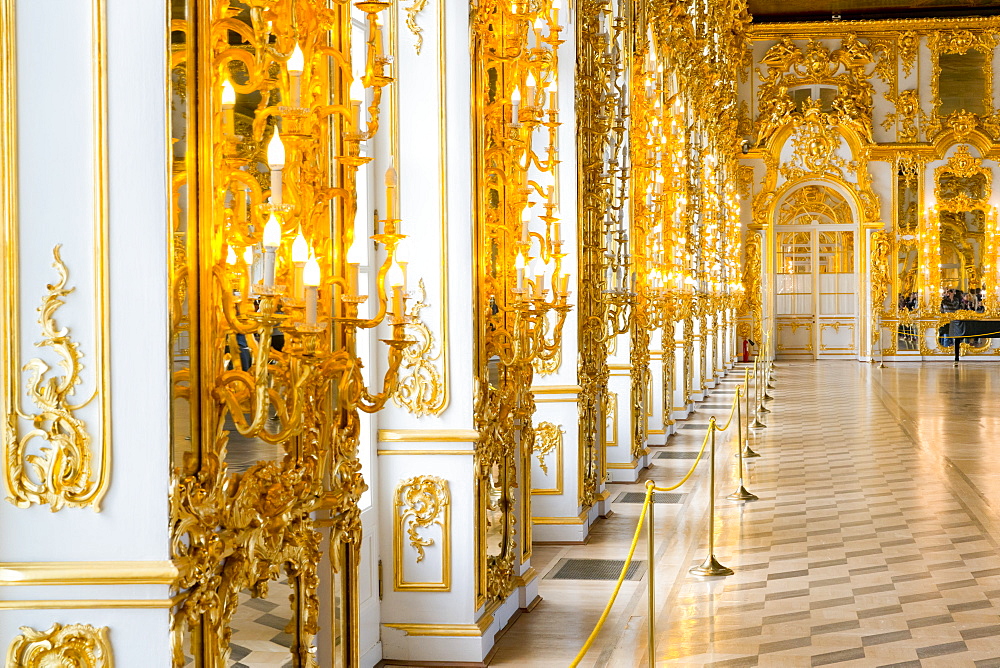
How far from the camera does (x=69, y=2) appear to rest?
2494 millimetres

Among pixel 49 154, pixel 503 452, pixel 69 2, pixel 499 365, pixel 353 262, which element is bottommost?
pixel 503 452

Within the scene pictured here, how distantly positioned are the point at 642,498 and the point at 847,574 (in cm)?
270

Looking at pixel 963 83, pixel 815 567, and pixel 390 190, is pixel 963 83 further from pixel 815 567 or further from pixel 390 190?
pixel 390 190

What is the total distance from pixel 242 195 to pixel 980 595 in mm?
4986

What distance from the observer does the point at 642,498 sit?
9.16m

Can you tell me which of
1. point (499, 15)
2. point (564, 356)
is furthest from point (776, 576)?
point (499, 15)

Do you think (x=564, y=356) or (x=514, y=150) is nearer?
(x=514, y=150)

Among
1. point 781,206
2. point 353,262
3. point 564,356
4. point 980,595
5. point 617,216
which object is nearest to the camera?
point 353,262

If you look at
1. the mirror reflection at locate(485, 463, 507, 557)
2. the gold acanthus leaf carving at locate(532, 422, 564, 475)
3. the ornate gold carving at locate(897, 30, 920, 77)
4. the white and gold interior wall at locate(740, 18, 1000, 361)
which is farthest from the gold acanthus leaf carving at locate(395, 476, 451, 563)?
the ornate gold carving at locate(897, 30, 920, 77)

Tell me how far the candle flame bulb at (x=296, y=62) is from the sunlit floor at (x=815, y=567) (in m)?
3.08

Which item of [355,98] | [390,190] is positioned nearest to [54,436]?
[390,190]

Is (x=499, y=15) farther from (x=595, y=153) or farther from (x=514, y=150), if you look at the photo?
(x=595, y=153)

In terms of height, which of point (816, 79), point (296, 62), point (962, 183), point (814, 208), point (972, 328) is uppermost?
point (816, 79)

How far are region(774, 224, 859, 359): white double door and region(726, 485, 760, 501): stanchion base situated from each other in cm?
1867
